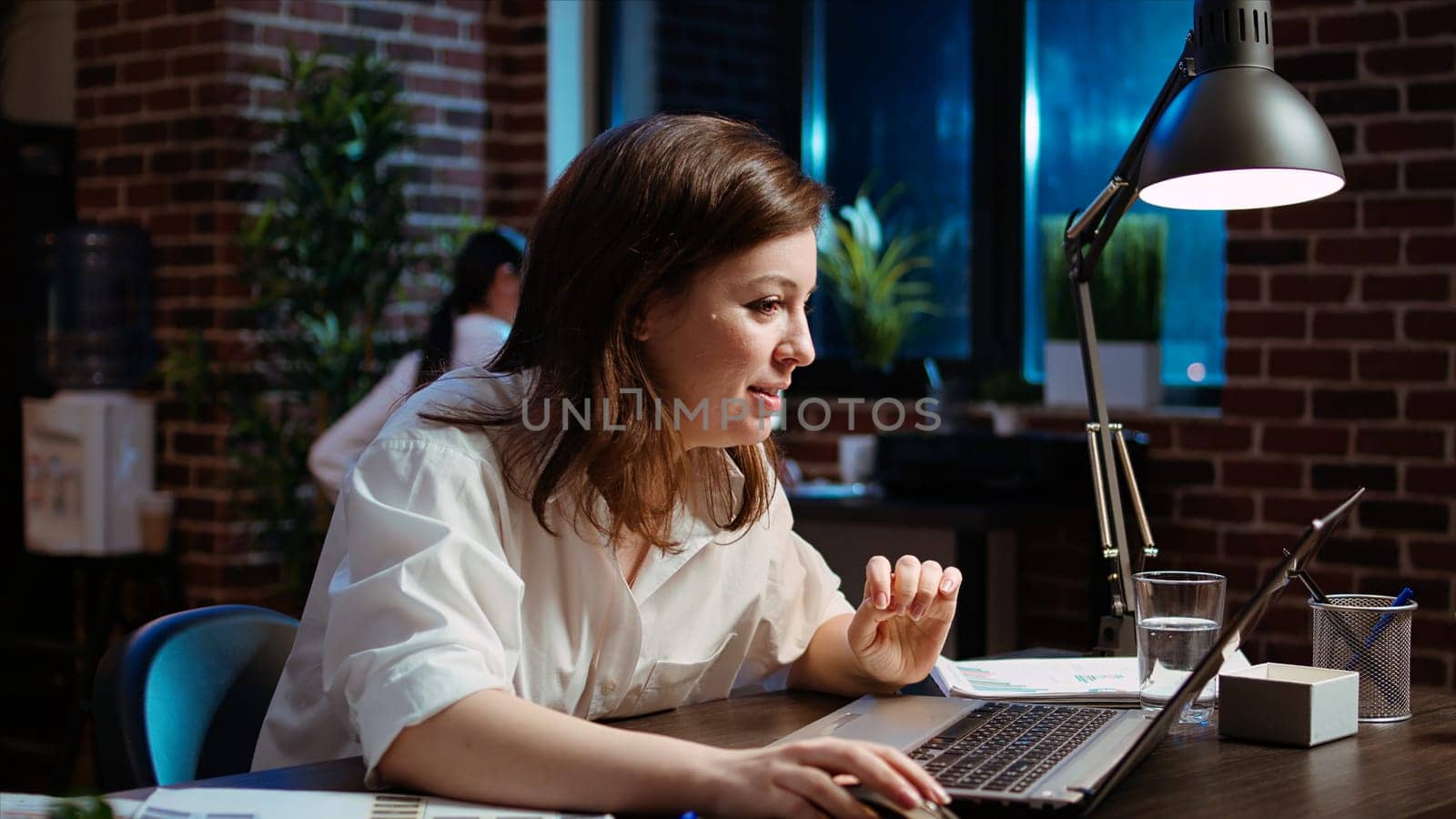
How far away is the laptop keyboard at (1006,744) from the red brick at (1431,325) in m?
2.12

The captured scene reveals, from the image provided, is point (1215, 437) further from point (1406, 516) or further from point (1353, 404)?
point (1406, 516)

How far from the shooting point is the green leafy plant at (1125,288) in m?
3.65

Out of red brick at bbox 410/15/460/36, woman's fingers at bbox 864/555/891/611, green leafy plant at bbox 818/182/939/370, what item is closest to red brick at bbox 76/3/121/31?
red brick at bbox 410/15/460/36

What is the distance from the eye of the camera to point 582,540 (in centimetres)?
151

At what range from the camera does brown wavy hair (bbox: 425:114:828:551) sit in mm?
1473

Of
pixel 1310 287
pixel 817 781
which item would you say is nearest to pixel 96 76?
pixel 1310 287

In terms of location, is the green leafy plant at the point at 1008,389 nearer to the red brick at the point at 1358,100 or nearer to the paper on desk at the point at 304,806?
the red brick at the point at 1358,100

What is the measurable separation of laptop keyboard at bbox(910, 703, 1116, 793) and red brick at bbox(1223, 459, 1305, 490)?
7.03 feet

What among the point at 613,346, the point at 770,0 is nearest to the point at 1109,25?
the point at 770,0

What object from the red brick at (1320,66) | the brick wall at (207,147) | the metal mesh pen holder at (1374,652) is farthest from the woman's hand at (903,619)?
the brick wall at (207,147)

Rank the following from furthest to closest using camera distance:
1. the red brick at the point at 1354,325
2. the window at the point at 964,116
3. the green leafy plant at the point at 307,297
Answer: the green leafy plant at the point at 307,297, the window at the point at 964,116, the red brick at the point at 1354,325

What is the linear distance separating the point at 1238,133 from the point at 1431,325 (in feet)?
6.50

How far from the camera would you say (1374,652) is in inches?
61.6

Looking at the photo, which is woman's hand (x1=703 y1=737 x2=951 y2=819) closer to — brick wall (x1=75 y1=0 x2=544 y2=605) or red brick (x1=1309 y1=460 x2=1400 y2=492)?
red brick (x1=1309 y1=460 x2=1400 y2=492)
